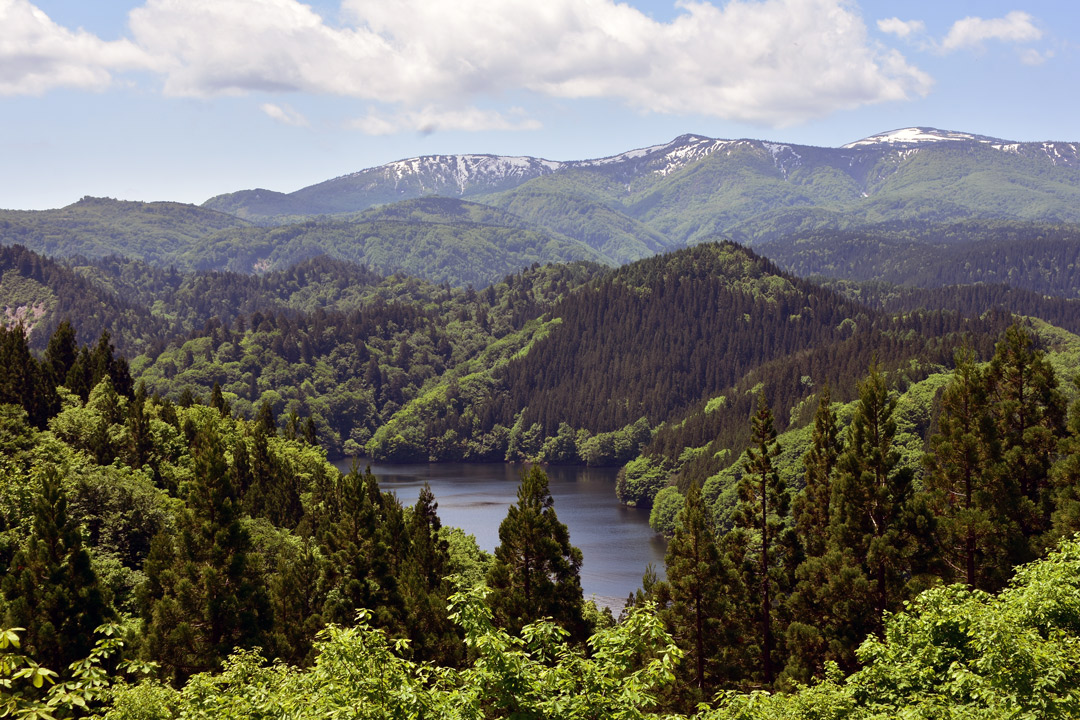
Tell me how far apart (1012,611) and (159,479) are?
2966 inches

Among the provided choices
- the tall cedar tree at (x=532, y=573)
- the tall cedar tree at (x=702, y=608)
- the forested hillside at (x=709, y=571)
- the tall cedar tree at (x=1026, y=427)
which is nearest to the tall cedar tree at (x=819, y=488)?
the forested hillside at (x=709, y=571)

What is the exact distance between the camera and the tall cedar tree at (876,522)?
5681 cm

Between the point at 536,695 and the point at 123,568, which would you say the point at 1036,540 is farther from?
the point at 123,568

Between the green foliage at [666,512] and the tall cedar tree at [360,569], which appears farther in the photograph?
the green foliage at [666,512]

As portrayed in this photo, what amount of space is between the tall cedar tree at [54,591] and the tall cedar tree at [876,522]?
41.8 meters

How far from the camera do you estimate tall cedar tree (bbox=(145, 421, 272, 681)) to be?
52.2 m

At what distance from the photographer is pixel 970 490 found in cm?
→ 6000

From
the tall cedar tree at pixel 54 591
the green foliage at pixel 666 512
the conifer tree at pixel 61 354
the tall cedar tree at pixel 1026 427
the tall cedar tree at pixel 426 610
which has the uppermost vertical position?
the conifer tree at pixel 61 354

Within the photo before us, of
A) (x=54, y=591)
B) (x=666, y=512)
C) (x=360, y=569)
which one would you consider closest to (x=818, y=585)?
(x=360, y=569)

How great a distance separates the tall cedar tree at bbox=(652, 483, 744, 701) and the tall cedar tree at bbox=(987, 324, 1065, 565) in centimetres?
1745

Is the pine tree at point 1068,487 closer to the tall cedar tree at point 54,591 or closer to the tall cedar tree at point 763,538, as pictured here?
the tall cedar tree at point 763,538

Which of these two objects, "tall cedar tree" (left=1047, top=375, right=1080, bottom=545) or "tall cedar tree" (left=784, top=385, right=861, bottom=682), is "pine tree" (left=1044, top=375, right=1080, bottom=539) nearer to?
"tall cedar tree" (left=1047, top=375, right=1080, bottom=545)

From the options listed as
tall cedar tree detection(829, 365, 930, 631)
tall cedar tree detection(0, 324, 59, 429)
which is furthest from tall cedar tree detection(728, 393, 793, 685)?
tall cedar tree detection(0, 324, 59, 429)

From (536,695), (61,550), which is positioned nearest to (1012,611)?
(536,695)
